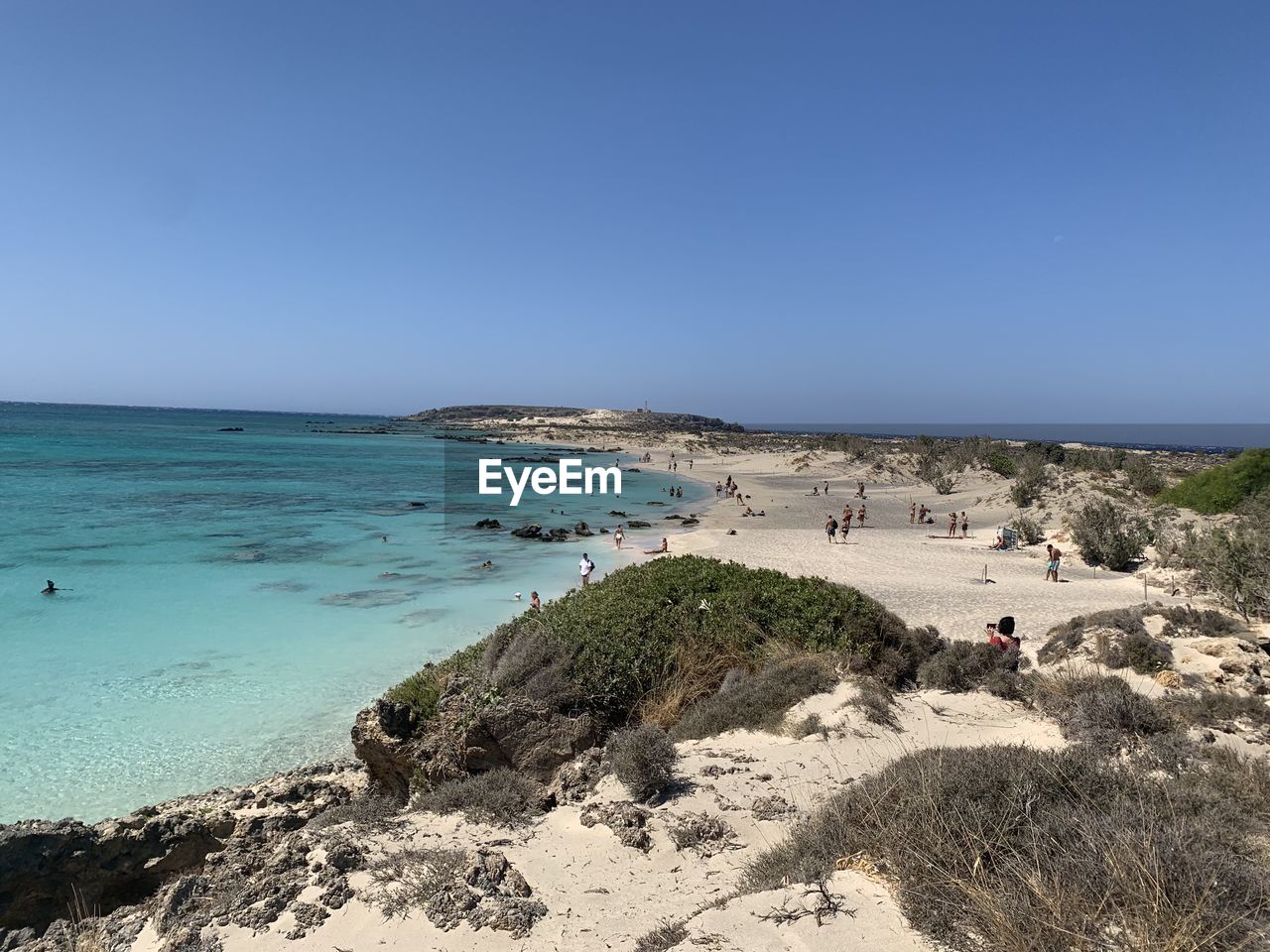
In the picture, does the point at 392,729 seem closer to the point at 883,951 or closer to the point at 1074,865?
the point at 883,951

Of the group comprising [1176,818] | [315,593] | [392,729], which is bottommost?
[315,593]

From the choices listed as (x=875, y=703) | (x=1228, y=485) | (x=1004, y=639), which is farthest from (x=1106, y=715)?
(x=1228, y=485)

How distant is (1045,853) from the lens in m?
3.40

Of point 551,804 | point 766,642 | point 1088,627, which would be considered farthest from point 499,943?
point 1088,627

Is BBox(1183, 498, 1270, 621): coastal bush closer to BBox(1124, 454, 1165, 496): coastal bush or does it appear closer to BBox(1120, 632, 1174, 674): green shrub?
BBox(1120, 632, 1174, 674): green shrub

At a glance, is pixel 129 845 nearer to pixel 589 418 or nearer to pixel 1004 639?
pixel 1004 639

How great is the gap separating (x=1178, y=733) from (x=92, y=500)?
145 feet

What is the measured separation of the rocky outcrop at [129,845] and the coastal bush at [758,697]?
4.23 metres

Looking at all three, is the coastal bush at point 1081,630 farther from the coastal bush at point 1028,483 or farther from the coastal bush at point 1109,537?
the coastal bush at point 1028,483

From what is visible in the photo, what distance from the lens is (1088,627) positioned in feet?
36.3

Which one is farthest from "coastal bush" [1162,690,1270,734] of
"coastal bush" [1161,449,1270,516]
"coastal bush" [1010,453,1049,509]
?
"coastal bush" [1010,453,1049,509]

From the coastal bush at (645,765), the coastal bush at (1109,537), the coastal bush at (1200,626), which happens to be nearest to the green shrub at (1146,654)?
the coastal bush at (1200,626)

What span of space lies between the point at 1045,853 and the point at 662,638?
5754 mm

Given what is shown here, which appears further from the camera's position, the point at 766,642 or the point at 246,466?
the point at 246,466
